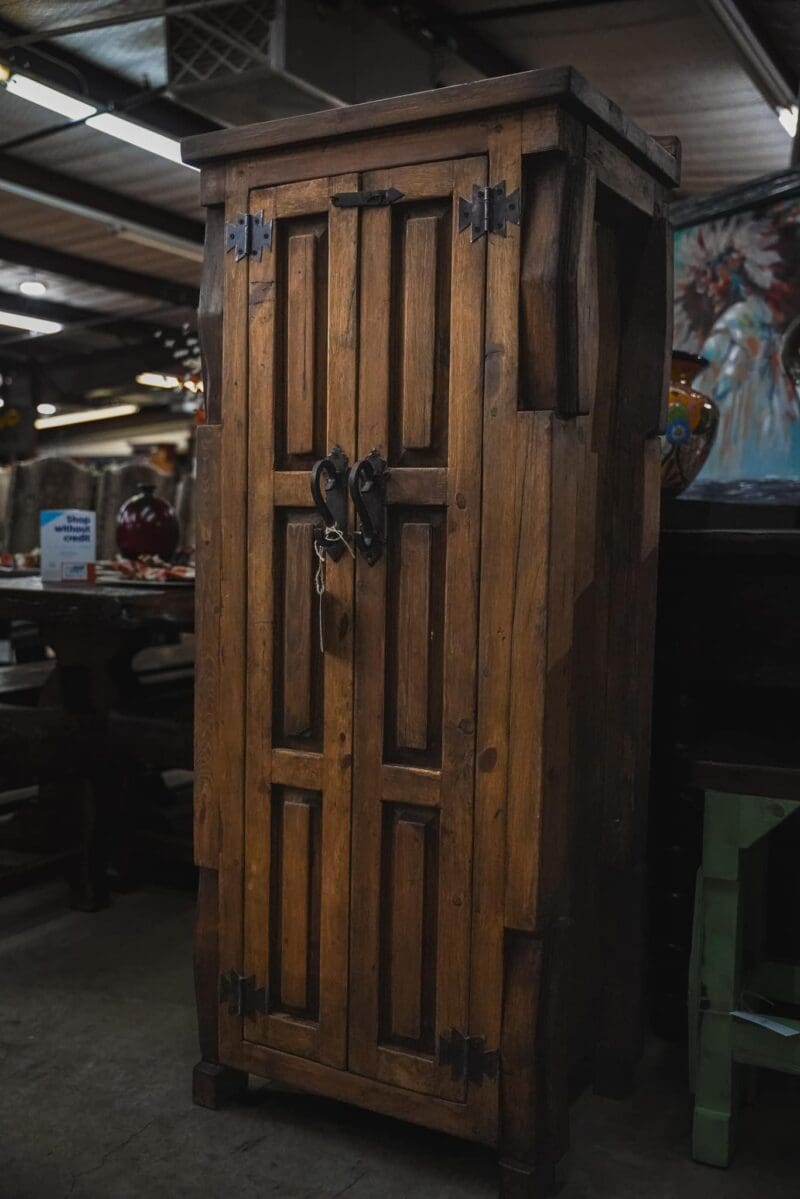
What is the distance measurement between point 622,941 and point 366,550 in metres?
0.90

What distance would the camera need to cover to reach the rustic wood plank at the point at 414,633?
1725mm

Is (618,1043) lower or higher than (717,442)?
lower

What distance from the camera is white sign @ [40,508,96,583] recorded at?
130 inches

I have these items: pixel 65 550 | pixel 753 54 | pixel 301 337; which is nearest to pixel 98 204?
pixel 753 54

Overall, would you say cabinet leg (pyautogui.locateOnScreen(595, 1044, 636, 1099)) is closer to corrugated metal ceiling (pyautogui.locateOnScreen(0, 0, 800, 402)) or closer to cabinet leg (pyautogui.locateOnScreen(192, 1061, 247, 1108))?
cabinet leg (pyautogui.locateOnScreen(192, 1061, 247, 1108))

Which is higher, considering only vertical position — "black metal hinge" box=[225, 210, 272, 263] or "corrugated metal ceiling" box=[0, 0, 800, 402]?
"corrugated metal ceiling" box=[0, 0, 800, 402]

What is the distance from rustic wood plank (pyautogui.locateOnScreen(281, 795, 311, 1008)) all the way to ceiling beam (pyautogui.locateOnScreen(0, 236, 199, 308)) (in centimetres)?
725

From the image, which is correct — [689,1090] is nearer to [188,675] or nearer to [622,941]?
[622,941]

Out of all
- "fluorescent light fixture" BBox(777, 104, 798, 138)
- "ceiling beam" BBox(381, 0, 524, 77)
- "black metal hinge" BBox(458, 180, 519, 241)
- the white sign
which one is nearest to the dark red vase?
the white sign

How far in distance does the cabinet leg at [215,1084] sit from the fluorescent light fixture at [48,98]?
437cm

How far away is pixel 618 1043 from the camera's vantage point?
6.75 ft

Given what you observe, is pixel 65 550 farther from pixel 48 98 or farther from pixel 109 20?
pixel 48 98

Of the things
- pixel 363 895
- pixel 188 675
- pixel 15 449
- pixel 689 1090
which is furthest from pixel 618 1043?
pixel 15 449

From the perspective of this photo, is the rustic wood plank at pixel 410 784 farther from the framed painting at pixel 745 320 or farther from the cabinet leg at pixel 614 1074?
the framed painting at pixel 745 320
